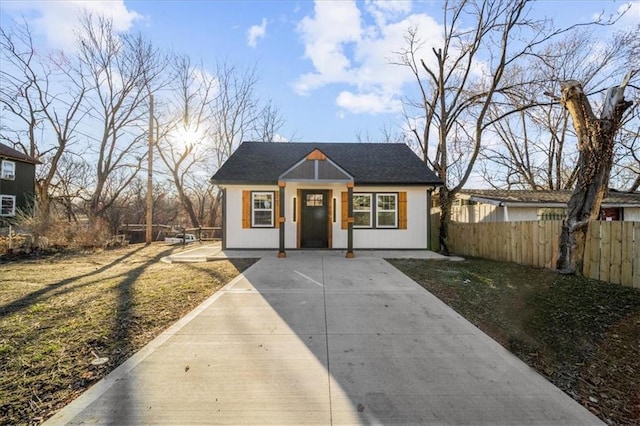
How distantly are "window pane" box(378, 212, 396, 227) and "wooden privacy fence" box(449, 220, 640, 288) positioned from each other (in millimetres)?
3138

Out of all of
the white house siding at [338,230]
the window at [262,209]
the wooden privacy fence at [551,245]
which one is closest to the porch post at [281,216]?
the white house siding at [338,230]

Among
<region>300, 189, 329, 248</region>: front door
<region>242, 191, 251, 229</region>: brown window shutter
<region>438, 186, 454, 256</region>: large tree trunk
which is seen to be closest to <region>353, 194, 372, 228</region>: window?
<region>300, 189, 329, 248</region>: front door

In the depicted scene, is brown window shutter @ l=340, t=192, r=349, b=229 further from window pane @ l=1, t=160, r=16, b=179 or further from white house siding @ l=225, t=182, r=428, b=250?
window pane @ l=1, t=160, r=16, b=179

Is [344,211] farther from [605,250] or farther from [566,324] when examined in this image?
[566,324]

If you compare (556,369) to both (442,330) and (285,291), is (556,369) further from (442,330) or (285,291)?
(285,291)

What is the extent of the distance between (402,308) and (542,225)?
555cm

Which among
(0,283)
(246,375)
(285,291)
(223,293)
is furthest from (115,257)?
(246,375)

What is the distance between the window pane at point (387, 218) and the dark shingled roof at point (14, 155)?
24.2 meters

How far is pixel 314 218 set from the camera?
11.1m

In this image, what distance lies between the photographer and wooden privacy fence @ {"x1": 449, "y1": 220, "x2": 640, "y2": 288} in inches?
216

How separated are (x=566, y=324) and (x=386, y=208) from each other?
741 cm

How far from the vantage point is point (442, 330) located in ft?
12.4

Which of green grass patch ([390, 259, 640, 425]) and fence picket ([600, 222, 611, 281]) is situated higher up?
fence picket ([600, 222, 611, 281])

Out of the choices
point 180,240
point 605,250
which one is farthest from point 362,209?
point 180,240
